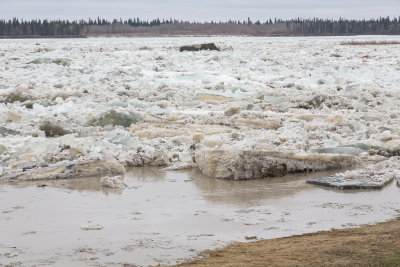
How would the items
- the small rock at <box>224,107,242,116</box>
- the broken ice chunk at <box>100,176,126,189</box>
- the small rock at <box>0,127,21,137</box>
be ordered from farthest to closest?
1. the small rock at <box>224,107,242,116</box>
2. the small rock at <box>0,127,21,137</box>
3. the broken ice chunk at <box>100,176,126,189</box>

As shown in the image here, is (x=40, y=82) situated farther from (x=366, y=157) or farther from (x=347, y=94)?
(x=366, y=157)

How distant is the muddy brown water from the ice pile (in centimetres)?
39

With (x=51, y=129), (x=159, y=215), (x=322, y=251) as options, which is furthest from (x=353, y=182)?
(x=51, y=129)

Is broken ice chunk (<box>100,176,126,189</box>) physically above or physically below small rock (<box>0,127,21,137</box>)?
below

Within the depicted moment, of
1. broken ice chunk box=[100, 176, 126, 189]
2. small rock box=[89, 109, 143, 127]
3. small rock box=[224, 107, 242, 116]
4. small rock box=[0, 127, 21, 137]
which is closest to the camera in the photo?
broken ice chunk box=[100, 176, 126, 189]

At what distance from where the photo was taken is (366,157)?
666 cm

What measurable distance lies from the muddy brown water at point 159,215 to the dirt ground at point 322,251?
206 millimetres

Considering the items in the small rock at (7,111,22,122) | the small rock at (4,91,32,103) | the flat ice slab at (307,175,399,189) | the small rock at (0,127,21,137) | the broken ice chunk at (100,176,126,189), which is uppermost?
the small rock at (4,91,32,103)

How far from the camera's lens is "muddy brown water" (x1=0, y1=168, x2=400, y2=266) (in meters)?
3.54

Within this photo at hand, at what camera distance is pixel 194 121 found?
8602mm

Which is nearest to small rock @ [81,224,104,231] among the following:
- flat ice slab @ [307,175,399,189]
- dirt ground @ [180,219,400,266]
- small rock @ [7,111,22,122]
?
dirt ground @ [180,219,400,266]

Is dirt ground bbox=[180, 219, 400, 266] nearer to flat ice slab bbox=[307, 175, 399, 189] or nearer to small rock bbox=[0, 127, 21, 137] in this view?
flat ice slab bbox=[307, 175, 399, 189]

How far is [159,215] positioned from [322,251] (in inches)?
59.6

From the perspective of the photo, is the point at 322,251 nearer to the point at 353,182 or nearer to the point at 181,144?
the point at 353,182
